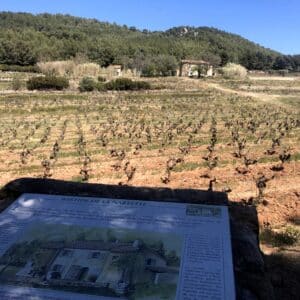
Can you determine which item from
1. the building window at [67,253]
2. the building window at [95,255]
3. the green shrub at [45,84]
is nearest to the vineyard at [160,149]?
the building window at [95,255]

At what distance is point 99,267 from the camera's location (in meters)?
4.01

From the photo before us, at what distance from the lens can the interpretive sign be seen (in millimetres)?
3738

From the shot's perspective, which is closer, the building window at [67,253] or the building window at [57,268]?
the building window at [57,268]

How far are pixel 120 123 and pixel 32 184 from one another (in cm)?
1845

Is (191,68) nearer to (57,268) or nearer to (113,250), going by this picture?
(113,250)

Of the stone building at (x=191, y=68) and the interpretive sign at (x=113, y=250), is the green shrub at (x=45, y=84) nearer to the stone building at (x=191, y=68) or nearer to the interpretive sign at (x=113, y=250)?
the interpretive sign at (x=113, y=250)

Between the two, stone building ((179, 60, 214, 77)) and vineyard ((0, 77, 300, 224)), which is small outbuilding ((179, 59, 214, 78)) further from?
vineyard ((0, 77, 300, 224))

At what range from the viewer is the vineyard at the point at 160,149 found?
1163 cm

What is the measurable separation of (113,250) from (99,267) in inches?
12.9

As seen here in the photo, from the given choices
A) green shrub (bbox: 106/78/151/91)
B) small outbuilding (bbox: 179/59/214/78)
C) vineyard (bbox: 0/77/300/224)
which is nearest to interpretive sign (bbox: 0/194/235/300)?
vineyard (bbox: 0/77/300/224)

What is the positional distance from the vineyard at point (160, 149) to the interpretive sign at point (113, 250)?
4.69 m

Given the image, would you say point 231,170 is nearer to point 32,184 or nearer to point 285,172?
point 285,172

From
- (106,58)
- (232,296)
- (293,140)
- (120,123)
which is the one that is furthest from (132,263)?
(106,58)

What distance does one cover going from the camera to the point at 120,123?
961 inches
